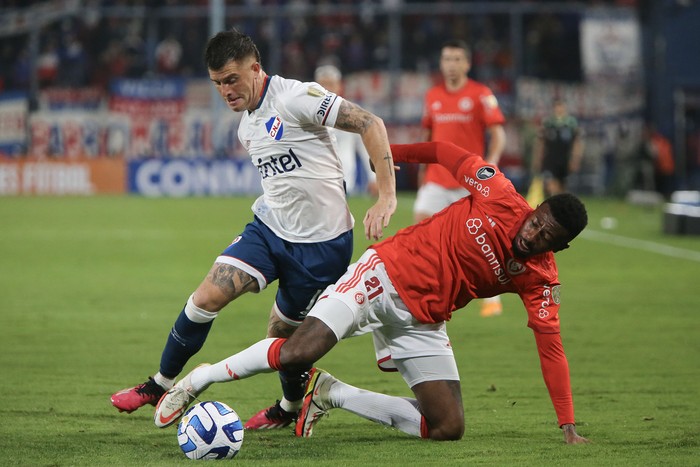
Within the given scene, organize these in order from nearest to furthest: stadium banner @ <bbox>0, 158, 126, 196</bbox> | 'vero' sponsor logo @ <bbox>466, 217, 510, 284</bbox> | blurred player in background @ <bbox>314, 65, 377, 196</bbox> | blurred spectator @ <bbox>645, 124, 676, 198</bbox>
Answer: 'vero' sponsor logo @ <bbox>466, 217, 510, 284</bbox>, blurred player in background @ <bbox>314, 65, 377, 196</bbox>, blurred spectator @ <bbox>645, 124, 676, 198</bbox>, stadium banner @ <bbox>0, 158, 126, 196</bbox>

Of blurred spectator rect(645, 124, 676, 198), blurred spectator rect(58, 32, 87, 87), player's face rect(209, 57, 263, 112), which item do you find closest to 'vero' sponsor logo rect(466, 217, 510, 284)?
player's face rect(209, 57, 263, 112)

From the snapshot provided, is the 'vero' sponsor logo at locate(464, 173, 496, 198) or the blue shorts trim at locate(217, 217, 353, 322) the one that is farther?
the blue shorts trim at locate(217, 217, 353, 322)

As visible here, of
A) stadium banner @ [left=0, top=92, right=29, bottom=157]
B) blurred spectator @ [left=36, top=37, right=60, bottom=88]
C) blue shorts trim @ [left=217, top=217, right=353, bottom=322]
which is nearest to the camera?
blue shorts trim @ [left=217, top=217, right=353, bottom=322]

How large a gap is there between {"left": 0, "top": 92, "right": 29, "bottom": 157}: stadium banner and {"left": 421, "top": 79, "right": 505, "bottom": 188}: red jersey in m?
19.9

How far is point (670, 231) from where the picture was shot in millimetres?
19484

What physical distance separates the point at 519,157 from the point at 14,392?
22834 millimetres

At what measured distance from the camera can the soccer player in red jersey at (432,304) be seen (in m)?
5.65

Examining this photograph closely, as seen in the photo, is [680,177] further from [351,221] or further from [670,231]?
[351,221]

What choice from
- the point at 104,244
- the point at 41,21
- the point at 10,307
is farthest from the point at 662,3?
the point at 10,307

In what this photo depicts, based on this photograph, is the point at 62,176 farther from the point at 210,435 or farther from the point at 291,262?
the point at 210,435

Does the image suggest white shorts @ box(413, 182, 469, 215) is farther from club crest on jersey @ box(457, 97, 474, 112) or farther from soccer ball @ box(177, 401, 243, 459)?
soccer ball @ box(177, 401, 243, 459)

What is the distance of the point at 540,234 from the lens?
561 cm

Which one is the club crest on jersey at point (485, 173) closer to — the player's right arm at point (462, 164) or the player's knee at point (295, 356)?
the player's right arm at point (462, 164)

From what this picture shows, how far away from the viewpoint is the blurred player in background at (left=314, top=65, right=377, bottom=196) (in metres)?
11.8
